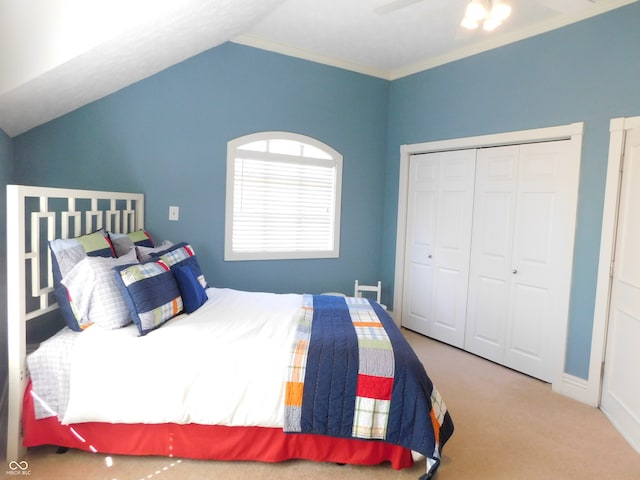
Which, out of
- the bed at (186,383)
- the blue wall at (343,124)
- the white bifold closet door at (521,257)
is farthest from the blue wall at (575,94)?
the bed at (186,383)

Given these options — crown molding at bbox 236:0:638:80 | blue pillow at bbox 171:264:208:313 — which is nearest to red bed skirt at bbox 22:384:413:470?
blue pillow at bbox 171:264:208:313

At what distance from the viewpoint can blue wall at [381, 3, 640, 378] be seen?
8.48ft

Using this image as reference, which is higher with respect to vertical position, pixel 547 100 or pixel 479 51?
pixel 479 51

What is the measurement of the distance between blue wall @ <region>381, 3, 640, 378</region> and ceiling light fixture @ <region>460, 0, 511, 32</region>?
1.23m

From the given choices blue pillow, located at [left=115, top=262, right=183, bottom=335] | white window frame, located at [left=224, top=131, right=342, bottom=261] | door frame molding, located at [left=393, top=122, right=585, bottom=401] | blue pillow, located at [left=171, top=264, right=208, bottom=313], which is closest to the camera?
blue pillow, located at [left=115, top=262, right=183, bottom=335]

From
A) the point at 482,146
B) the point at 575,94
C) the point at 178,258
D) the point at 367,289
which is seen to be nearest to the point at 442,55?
the point at 482,146

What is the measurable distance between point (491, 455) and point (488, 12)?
2.33 m

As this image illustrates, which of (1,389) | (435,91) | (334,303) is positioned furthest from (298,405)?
(435,91)

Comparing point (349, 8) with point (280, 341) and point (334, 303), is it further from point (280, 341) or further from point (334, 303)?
point (280, 341)

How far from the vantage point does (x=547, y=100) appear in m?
2.97

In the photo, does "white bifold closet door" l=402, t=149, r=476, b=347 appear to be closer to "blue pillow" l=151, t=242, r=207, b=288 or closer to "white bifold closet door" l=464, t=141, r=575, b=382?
"white bifold closet door" l=464, t=141, r=575, b=382

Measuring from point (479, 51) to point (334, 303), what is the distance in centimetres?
254

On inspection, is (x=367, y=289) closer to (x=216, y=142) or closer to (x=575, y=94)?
(x=216, y=142)

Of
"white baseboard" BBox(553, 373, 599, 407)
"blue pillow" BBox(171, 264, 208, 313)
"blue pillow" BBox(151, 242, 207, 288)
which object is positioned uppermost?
"blue pillow" BBox(151, 242, 207, 288)
